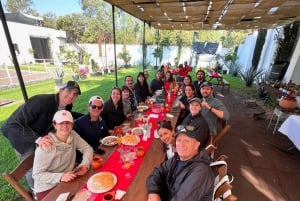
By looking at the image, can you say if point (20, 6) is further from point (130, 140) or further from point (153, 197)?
point (153, 197)

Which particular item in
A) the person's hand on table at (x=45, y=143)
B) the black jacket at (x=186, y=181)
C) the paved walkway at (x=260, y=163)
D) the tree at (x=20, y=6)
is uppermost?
the tree at (x=20, y=6)

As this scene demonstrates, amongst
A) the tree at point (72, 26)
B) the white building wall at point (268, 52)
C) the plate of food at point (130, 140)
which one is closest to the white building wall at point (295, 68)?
the white building wall at point (268, 52)

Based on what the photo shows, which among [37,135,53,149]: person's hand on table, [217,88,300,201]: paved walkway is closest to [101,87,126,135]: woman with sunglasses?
[37,135,53,149]: person's hand on table

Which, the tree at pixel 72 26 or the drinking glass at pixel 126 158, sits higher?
the tree at pixel 72 26

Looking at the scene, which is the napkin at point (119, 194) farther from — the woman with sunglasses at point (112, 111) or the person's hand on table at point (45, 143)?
the woman with sunglasses at point (112, 111)

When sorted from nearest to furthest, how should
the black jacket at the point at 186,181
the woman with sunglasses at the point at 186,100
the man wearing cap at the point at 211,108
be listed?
the black jacket at the point at 186,181, the man wearing cap at the point at 211,108, the woman with sunglasses at the point at 186,100

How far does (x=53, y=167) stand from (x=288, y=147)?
184 inches

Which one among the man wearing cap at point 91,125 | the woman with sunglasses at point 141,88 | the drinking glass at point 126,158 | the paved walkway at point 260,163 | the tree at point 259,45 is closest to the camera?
the drinking glass at point 126,158

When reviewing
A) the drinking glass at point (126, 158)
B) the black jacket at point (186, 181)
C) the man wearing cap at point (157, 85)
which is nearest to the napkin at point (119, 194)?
the black jacket at point (186, 181)

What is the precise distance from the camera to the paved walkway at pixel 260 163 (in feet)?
8.95

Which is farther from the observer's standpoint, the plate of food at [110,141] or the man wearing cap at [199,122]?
the man wearing cap at [199,122]

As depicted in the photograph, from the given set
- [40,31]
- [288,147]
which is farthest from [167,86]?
[40,31]

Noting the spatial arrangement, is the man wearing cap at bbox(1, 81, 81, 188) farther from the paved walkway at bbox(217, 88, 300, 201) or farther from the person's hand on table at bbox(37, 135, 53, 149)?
the paved walkway at bbox(217, 88, 300, 201)

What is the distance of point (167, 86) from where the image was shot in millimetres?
5176
